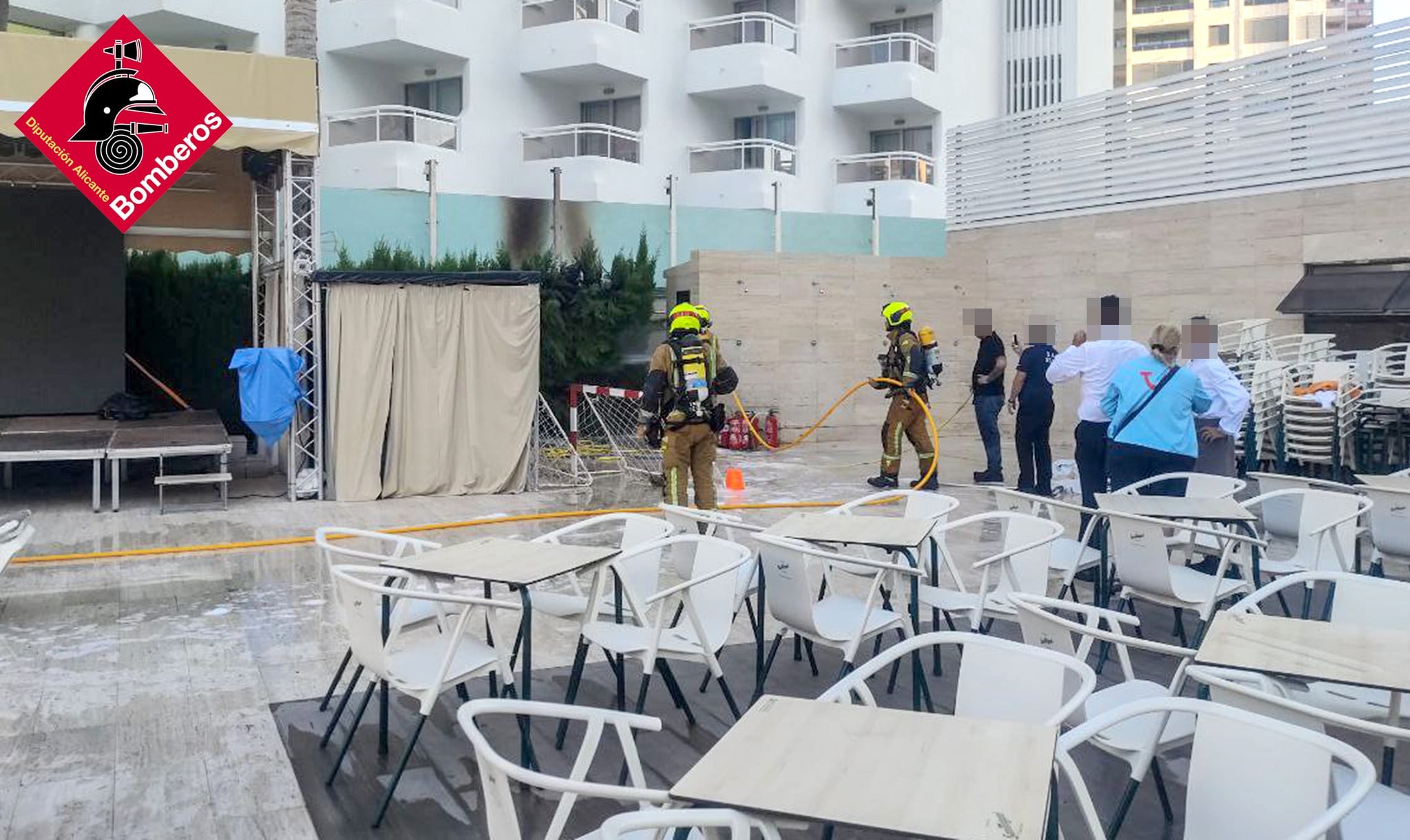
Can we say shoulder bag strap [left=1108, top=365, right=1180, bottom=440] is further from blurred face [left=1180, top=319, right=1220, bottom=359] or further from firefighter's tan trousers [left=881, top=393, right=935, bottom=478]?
firefighter's tan trousers [left=881, top=393, right=935, bottom=478]

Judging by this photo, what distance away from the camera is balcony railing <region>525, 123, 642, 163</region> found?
2767 cm

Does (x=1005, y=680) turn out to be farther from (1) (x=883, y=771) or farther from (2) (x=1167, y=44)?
(2) (x=1167, y=44)

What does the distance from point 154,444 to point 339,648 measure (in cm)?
607

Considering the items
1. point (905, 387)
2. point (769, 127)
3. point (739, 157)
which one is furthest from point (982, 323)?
point (769, 127)

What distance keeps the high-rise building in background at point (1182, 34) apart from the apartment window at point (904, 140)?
30.2m

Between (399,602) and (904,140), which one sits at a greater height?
(904,140)

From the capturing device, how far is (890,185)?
30.0 meters

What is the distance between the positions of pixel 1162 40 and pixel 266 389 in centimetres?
5787

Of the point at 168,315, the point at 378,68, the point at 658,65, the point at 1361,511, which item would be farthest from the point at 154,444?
the point at 658,65

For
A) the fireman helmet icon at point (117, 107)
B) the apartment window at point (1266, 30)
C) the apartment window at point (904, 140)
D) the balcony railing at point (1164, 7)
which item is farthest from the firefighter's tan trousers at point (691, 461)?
the apartment window at point (1266, 30)

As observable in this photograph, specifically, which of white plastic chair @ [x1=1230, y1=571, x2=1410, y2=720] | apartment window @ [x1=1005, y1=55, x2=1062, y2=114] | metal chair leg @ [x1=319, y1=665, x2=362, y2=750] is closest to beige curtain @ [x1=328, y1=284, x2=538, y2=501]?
metal chair leg @ [x1=319, y1=665, x2=362, y2=750]

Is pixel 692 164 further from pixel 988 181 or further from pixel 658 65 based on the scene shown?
pixel 988 181

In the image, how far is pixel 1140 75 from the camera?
5869 centimetres

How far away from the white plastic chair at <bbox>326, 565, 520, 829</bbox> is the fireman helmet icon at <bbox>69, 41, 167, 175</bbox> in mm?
7874
